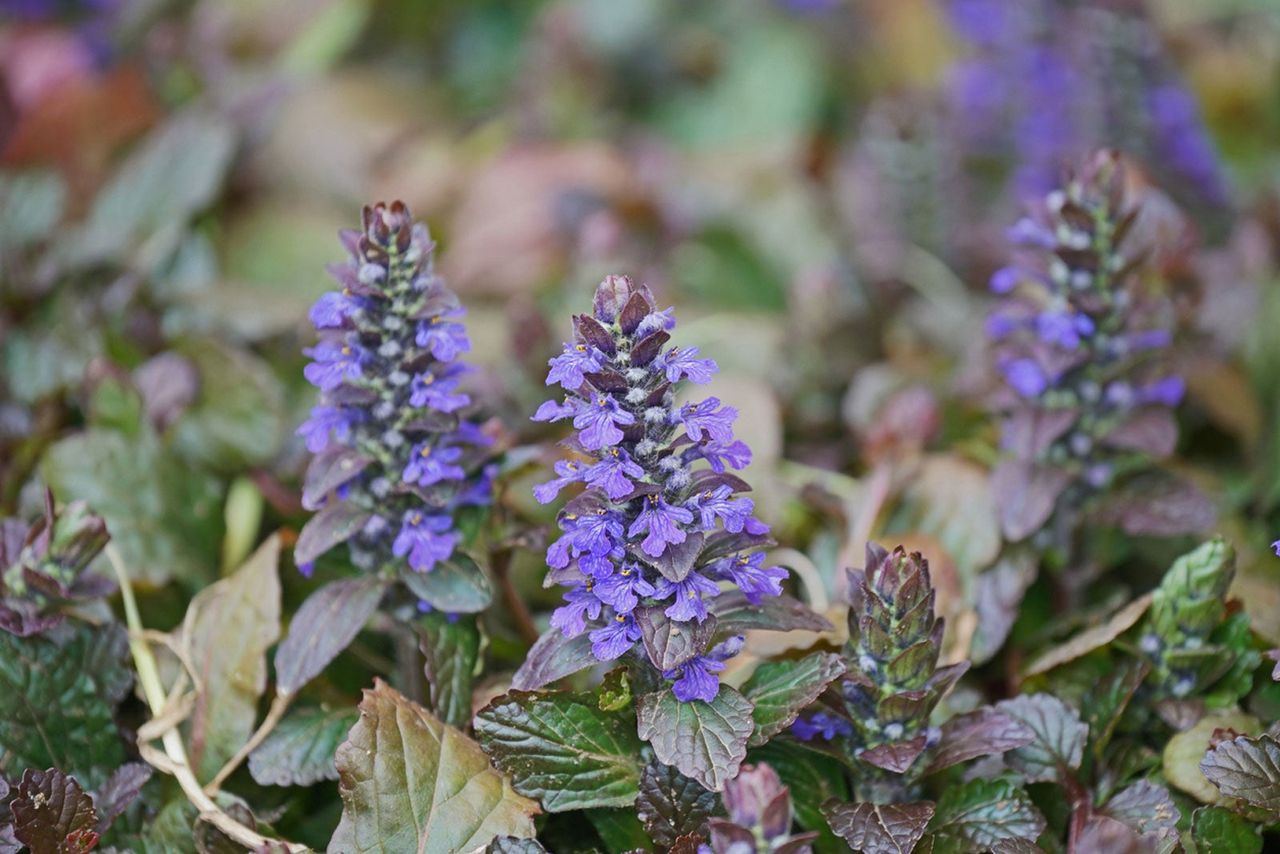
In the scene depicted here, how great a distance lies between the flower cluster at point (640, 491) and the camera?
5.16 feet

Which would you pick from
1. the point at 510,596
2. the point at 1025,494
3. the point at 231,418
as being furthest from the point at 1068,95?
the point at 231,418

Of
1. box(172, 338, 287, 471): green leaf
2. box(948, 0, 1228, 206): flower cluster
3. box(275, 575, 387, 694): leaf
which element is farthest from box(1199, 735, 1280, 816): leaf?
box(172, 338, 287, 471): green leaf

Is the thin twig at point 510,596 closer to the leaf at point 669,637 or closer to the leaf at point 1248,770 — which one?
the leaf at point 669,637

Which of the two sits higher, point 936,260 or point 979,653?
point 936,260

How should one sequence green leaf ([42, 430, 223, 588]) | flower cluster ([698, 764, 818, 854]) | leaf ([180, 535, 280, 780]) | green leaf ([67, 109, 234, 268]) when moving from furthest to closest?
green leaf ([67, 109, 234, 268]), green leaf ([42, 430, 223, 588]), leaf ([180, 535, 280, 780]), flower cluster ([698, 764, 818, 854])

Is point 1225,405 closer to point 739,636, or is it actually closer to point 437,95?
point 739,636

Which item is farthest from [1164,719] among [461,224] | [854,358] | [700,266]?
[461,224]

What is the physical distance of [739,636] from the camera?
1.71 meters

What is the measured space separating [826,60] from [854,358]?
189 cm

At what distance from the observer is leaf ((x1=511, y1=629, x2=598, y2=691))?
1.65 metres

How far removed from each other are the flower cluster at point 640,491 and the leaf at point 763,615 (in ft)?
0.18

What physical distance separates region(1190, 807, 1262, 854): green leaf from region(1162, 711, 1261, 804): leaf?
0.10ft

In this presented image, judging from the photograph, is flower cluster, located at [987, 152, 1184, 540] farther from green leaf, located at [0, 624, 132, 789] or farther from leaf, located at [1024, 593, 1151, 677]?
green leaf, located at [0, 624, 132, 789]

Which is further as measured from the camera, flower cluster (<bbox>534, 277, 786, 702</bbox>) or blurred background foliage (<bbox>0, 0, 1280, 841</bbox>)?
blurred background foliage (<bbox>0, 0, 1280, 841</bbox>)
